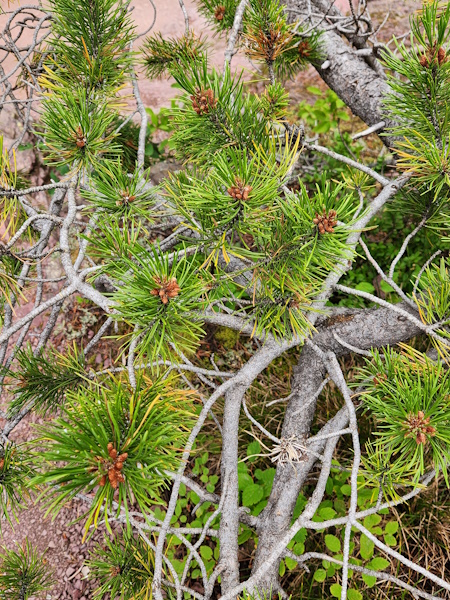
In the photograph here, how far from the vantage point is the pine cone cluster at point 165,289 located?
73 cm

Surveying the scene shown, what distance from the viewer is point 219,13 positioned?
4.58 feet

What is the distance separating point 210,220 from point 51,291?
205 cm

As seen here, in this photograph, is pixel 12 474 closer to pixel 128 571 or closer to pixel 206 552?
pixel 128 571

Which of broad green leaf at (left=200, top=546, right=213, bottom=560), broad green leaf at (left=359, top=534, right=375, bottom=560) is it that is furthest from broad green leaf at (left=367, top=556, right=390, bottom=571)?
broad green leaf at (left=200, top=546, right=213, bottom=560)

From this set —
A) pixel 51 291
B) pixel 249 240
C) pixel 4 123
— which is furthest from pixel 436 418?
pixel 4 123

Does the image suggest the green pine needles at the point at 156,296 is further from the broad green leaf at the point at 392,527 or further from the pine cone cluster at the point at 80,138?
the broad green leaf at the point at 392,527

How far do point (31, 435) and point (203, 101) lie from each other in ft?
6.48

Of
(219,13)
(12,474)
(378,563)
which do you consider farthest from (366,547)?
(219,13)

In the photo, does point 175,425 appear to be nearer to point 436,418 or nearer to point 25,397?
point 436,418

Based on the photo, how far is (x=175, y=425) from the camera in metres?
0.76

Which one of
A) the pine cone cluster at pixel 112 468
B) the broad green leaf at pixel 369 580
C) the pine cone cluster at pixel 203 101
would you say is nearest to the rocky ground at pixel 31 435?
the pine cone cluster at pixel 112 468

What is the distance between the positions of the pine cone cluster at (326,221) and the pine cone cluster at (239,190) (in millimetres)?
140

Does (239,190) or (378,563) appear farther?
(378,563)

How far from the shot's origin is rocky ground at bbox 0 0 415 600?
1831 mm
